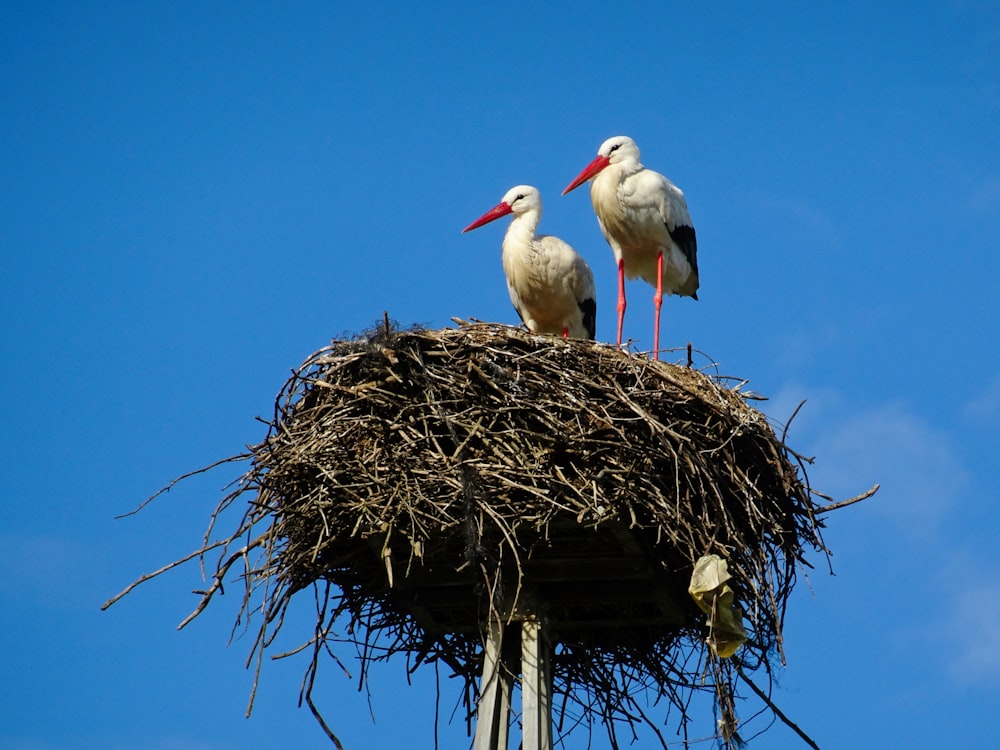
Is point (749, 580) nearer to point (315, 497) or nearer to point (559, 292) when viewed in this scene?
point (315, 497)

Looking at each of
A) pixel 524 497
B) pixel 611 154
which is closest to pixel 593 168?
pixel 611 154

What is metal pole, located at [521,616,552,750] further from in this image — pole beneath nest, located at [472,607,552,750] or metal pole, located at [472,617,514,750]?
metal pole, located at [472,617,514,750]

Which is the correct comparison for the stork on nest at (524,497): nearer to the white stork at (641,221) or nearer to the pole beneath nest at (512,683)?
the pole beneath nest at (512,683)

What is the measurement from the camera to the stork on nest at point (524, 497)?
621 cm

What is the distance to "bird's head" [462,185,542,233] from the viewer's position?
9.64 metres

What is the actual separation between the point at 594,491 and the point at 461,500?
0.54 metres

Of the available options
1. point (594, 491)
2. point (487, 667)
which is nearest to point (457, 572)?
point (487, 667)

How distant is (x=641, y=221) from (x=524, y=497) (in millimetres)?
3437

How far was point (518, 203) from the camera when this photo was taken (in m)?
9.66

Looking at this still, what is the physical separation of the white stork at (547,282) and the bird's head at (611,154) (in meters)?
0.44

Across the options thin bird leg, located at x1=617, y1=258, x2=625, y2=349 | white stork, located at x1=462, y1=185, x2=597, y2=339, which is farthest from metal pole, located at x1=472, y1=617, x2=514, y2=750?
thin bird leg, located at x1=617, y1=258, x2=625, y2=349

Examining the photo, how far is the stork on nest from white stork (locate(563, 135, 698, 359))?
242cm

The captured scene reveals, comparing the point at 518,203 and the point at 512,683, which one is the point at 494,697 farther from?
the point at 518,203

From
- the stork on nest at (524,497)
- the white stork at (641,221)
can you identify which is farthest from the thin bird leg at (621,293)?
the stork on nest at (524,497)
